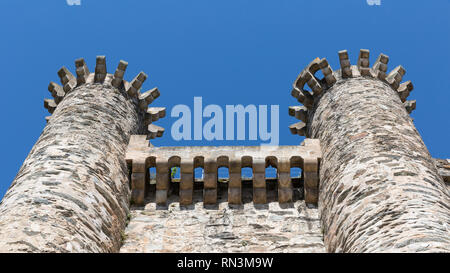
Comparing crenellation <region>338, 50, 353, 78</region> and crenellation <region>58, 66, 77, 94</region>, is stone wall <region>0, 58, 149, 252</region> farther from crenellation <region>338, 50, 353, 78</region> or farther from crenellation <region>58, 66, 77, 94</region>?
crenellation <region>338, 50, 353, 78</region>

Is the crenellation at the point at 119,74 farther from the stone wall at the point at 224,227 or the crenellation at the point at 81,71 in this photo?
the stone wall at the point at 224,227

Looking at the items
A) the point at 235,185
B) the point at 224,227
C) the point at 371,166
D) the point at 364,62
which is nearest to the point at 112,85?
the point at 235,185

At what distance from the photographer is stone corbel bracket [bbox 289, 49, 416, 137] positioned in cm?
1427

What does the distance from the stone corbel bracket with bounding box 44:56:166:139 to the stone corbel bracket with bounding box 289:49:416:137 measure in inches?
124

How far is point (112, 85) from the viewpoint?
560 inches

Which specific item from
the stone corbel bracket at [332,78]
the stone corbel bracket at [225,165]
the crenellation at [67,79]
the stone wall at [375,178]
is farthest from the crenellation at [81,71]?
the stone wall at [375,178]

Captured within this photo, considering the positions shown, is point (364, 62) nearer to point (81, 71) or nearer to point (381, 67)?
point (381, 67)

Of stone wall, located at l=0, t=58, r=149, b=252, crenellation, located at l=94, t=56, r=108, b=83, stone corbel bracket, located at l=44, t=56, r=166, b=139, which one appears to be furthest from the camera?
stone corbel bracket, located at l=44, t=56, r=166, b=139

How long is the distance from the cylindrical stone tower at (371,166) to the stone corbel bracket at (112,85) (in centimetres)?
337

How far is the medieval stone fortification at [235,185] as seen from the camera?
8773mm

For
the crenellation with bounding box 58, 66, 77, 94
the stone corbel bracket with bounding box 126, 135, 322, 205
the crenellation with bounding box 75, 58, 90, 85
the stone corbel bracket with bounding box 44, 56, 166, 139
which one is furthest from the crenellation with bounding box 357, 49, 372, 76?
Answer: the crenellation with bounding box 58, 66, 77, 94

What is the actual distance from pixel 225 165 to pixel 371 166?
126 inches
